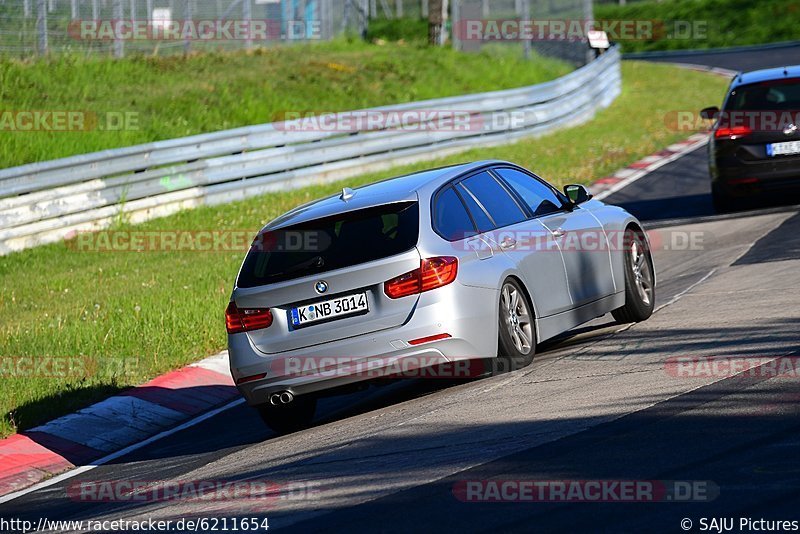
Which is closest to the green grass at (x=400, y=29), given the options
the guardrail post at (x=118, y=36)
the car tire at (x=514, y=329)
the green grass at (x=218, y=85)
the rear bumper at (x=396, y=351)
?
the green grass at (x=218, y=85)

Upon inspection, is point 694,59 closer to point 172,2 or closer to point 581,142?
point 581,142

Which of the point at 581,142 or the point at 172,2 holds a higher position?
the point at 172,2

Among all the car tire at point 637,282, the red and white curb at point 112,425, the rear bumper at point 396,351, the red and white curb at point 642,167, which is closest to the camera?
the rear bumper at point 396,351

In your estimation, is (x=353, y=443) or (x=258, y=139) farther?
(x=258, y=139)

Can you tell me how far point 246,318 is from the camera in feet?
29.5

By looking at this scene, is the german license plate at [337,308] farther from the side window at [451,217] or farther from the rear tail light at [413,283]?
the side window at [451,217]

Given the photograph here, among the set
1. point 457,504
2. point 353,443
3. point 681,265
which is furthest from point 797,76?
point 457,504

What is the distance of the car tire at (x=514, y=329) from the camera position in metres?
9.02

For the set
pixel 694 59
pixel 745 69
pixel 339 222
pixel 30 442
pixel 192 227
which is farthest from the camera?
pixel 694 59

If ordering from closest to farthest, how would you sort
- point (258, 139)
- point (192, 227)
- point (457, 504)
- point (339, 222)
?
point (457, 504) < point (339, 222) < point (192, 227) < point (258, 139)

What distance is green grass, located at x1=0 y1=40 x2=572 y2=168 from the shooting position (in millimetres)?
22531

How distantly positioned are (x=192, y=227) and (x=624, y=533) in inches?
539

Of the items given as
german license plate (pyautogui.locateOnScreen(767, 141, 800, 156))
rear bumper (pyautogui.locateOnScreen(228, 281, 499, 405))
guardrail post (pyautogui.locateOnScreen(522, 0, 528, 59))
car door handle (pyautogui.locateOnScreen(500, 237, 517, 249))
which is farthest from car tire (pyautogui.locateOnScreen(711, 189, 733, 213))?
guardrail post (pyautogui.locateOnScreen(522, 0, 528, 59))

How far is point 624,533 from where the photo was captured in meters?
5.50
